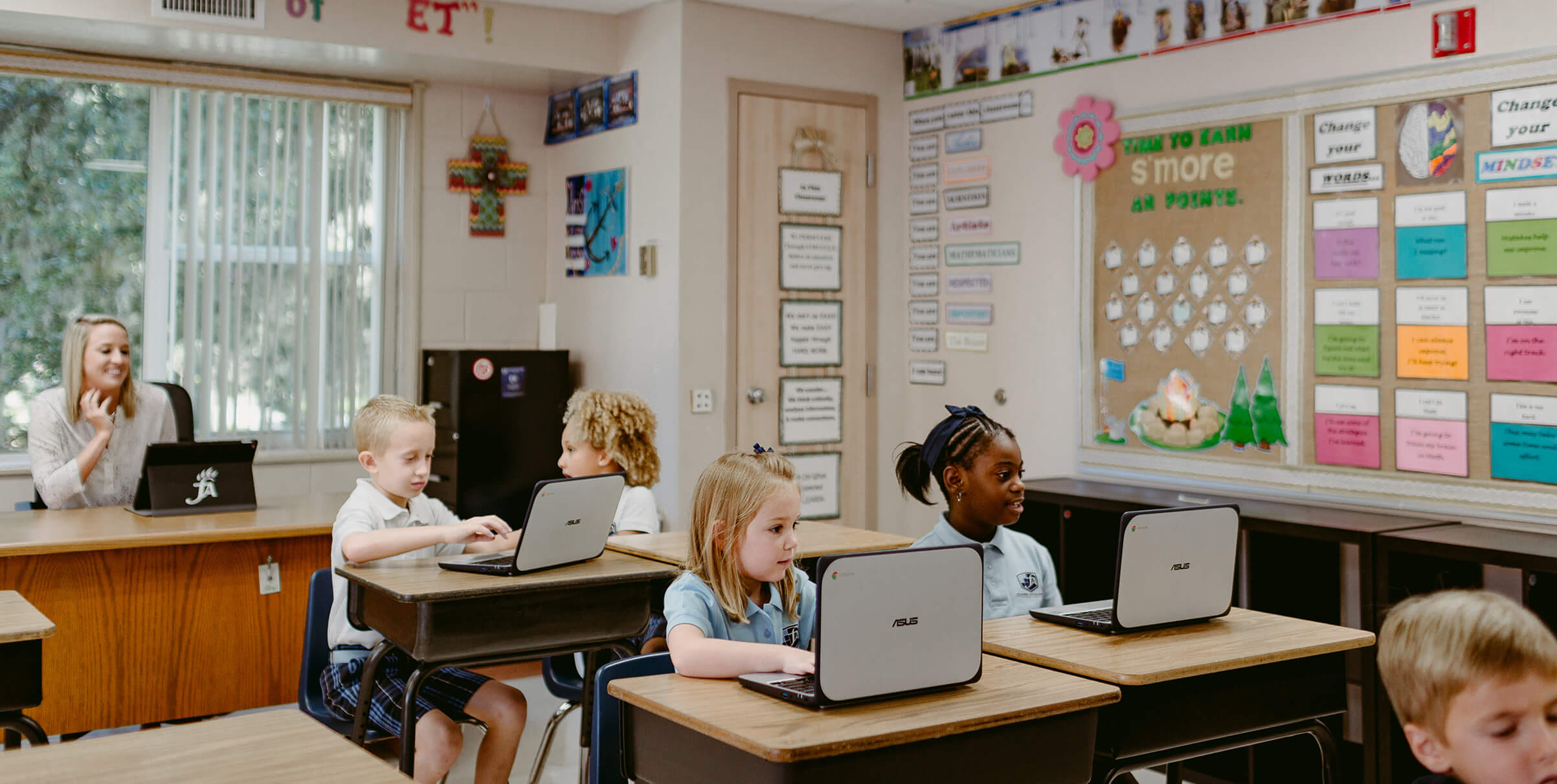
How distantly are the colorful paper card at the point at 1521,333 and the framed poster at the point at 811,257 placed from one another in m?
2.40

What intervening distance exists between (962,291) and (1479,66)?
200 cm

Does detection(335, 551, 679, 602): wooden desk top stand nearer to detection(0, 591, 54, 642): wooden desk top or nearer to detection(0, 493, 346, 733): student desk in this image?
detection(0, 591, 54, 642): wooden desk top

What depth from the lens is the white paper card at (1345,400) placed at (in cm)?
365

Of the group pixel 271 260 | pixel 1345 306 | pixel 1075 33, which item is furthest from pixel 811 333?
pixel 271 260

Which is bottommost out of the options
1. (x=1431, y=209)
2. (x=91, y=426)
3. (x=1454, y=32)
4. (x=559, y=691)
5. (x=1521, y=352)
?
(x=559, y=691)

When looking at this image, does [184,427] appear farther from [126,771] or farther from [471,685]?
[126,771]

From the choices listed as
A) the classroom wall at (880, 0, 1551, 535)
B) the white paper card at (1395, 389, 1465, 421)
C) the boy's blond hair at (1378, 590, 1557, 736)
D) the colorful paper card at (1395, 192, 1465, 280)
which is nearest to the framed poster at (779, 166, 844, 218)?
the classroom wall at (880, 0, 1551, 535)

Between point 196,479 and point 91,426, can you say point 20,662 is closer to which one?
point 196,479

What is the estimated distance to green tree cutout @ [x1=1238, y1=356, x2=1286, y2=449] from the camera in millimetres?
3879

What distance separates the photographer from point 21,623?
2.27 meters

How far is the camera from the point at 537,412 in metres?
5.16

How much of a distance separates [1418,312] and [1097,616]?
5.79ft

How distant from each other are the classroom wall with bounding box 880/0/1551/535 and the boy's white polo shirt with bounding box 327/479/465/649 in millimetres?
2423

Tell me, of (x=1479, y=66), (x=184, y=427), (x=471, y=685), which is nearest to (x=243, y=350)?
(x=184, y=427)
